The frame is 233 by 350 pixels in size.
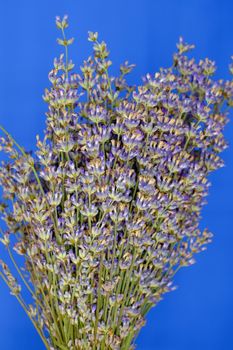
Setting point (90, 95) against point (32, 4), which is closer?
point (90, 95)

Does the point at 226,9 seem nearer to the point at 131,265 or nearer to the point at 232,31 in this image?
the point at 232,31

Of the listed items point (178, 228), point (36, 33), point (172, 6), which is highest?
point (172, 6)

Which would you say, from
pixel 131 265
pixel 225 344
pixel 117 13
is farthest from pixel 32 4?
pixel 225 344

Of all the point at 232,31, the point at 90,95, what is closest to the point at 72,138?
the point at 90,95

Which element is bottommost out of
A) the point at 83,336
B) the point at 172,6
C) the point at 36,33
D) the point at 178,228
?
the point at 83,336

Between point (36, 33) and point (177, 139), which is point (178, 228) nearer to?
point (177, 139)

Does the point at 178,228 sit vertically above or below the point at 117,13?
below
